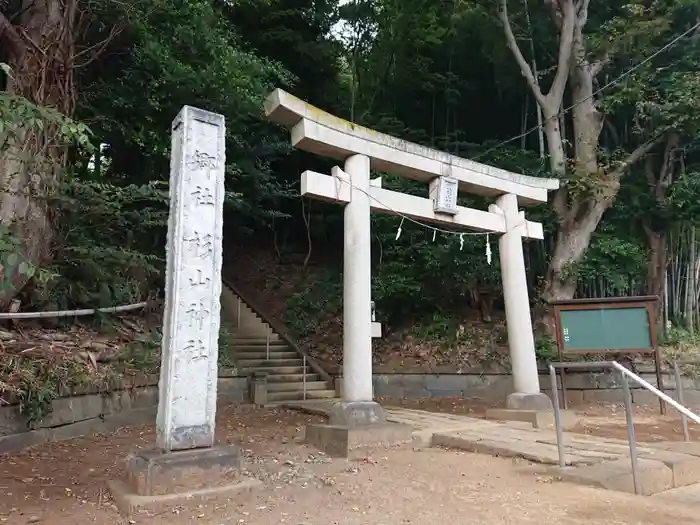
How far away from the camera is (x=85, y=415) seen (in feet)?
20.5

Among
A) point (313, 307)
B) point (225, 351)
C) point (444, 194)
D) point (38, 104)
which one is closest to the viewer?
point (38, 104)

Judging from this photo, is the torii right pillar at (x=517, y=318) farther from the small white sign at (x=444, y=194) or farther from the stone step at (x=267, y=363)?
the stone step at (x=267, y=363)

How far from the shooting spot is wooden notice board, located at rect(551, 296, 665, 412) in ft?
26.1

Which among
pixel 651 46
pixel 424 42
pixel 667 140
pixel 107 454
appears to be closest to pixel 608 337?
pixel 667 140

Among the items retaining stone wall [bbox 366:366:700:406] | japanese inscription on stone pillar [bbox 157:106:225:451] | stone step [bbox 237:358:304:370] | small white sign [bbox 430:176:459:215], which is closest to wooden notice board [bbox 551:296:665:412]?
retaining stone wall [bbox 366:366:700:406]

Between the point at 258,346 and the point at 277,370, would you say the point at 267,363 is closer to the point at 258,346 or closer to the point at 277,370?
the point at 277,370

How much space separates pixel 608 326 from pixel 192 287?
262 inches

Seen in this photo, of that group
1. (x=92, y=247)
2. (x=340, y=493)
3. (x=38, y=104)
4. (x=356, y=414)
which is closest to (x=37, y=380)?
(x=92, y=247)

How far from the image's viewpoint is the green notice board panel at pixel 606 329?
798 cm

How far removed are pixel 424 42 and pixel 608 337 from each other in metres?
9.63

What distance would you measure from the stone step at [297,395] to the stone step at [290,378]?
0.33m

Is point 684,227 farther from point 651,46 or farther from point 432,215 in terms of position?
point 432,215

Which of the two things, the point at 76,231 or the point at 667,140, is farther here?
the point at 667,140

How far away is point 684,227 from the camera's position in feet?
35.2
